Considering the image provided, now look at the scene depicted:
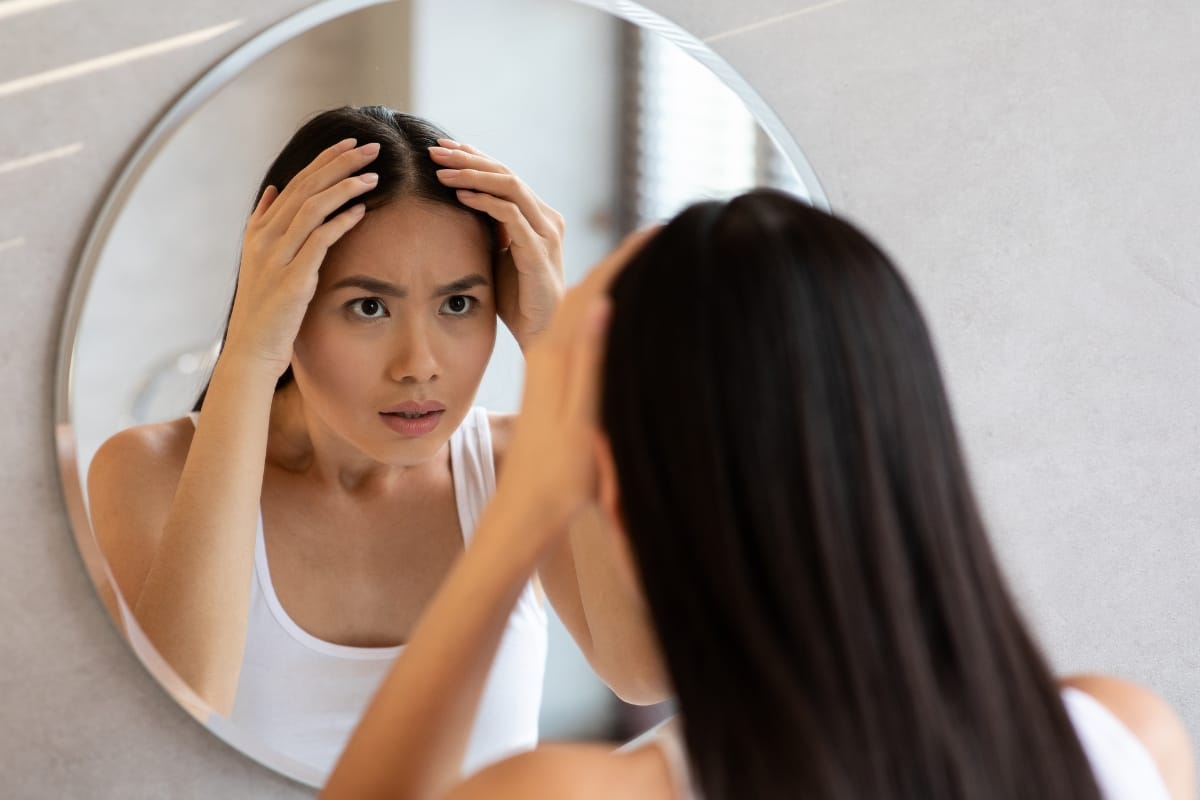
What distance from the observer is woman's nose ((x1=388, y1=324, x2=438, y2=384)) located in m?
0.95

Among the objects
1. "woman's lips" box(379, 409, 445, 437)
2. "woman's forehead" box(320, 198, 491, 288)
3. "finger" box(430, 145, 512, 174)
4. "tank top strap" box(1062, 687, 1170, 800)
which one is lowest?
"tank top strap" box(1062, 687, 1170, 800)

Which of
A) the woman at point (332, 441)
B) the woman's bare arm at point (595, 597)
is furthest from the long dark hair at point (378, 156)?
the woman's bare arm at point (595, 597)

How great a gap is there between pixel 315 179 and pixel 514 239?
0.16m

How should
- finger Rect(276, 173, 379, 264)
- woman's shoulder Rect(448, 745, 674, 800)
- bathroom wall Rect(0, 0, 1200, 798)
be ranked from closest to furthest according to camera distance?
woman's shoulder Rect(448, 745, 674, 800), finger Rect(276, 173, 379, 264), bathroom wall Rect(0, 0, 1200, 798)

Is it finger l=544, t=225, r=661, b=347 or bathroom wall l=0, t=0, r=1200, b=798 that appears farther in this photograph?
bathroom wall l=0, t=0, r=1200, b=798

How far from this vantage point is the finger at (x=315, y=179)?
94cm

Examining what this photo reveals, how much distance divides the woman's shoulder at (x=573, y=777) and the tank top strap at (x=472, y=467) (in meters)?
0.38

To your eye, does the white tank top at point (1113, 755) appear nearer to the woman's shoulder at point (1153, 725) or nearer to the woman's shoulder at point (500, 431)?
the woman's shoulder at point (1153, 725)

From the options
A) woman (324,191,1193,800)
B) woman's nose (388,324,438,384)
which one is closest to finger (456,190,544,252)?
woman's nose (388,324,438,384)

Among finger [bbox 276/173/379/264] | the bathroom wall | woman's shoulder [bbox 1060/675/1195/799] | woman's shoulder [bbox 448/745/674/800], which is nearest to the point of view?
woman's shoulder [bbox 448/745/674/800]

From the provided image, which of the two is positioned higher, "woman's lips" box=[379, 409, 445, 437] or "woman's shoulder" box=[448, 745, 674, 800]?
"woman's lips" box=[379, 409, 445, 437]

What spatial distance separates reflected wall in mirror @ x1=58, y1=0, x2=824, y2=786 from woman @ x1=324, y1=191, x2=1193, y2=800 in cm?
33

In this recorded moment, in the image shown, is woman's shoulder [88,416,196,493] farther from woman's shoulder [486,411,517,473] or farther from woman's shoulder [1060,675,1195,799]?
woman's shoulder [1060,675,1195,799]

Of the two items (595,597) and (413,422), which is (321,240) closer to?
(413,422)
